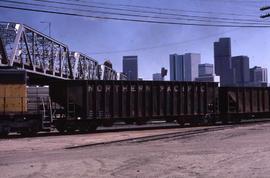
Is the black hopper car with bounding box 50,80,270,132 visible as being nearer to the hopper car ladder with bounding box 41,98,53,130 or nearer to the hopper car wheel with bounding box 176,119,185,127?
the hopper car wheel with bounding box 176,119,185,127

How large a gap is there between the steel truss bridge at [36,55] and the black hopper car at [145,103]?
333 inches

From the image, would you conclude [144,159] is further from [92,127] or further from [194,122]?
[194,122]

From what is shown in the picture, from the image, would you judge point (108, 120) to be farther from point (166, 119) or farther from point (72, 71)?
point (72, 71)

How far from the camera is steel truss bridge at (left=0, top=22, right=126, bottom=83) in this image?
58.1 m

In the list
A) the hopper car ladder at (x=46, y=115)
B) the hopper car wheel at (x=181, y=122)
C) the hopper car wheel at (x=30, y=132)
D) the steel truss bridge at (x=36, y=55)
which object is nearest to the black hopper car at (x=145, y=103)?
the hopper car wheel at (x=181, y=122)

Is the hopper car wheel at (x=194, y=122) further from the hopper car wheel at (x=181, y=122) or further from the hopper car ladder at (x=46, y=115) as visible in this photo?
the hopper car ladder at (x=46, y=115)

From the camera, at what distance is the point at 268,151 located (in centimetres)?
1820

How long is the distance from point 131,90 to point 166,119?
3894mm

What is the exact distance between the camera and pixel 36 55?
7162 centimetres

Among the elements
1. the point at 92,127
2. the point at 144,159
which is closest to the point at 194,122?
the point at 92,127

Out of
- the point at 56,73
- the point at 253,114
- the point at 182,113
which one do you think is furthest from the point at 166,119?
the point at 56,73

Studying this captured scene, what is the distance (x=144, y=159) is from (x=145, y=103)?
18.8 metres

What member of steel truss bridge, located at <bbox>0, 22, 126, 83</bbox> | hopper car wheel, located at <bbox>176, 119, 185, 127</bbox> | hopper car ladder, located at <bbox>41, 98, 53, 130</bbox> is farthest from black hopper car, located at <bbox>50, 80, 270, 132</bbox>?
steel truss bridge, located at <bbox>0, 22, 126, 83</bbox>

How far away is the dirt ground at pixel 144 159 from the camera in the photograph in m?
13.7
